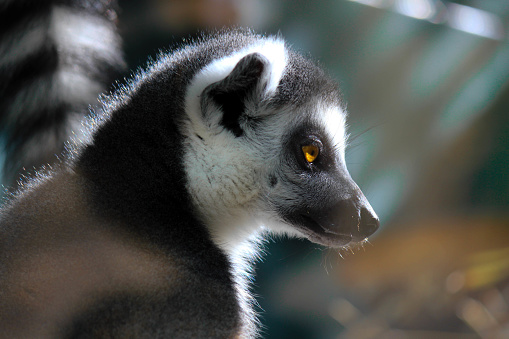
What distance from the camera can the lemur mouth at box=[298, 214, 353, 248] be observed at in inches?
54.3

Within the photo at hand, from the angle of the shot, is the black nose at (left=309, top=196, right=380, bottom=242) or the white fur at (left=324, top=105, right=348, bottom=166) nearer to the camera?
the black nose at (left=309, top=196, right=380, bottom=242)

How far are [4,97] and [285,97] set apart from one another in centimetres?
88

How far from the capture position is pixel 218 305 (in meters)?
1.12

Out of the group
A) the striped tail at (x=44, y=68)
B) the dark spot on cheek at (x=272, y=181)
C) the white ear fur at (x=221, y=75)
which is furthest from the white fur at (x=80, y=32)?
the dark spot on cheek at (x=272, y=181)

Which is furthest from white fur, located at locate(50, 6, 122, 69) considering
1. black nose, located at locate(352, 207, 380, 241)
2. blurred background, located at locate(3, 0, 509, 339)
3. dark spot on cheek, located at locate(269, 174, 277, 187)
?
black nose, located at locate(352, 207, 380, 241)

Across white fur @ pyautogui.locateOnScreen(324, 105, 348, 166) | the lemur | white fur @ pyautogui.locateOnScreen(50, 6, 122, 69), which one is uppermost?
white fur @ pyautogui.locateOnScreen(50, 6, 122, 69)

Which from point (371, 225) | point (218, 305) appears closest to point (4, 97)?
point (218, 305)

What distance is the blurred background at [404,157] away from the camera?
2016 millimetres

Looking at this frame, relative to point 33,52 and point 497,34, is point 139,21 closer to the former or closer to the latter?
point 33,52

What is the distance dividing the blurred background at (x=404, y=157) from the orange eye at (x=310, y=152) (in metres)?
0.38

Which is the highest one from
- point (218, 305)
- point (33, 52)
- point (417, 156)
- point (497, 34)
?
point (497, 34)

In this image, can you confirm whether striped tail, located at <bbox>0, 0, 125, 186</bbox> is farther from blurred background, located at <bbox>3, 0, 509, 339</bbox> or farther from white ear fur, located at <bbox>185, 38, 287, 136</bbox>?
white ear fur, located at <bbox>185, 38, 287, 136</bbox>

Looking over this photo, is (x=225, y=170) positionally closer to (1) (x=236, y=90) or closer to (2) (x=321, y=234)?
(1) (x=236, y=90)

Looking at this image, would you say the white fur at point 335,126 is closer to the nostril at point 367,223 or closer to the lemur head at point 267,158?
the lemur head at point 267,158
